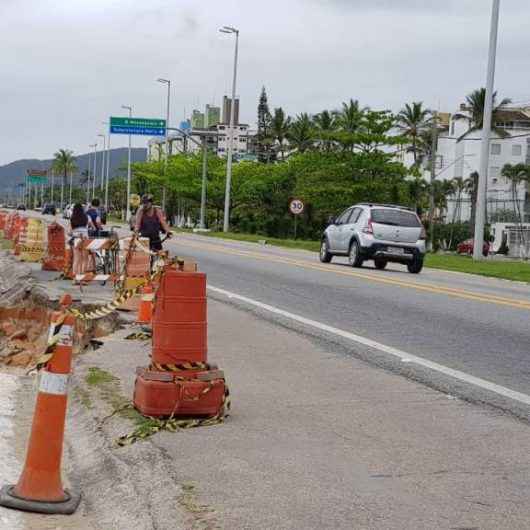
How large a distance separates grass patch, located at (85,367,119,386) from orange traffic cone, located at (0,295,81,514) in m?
2.93

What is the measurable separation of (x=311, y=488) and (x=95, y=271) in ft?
48.7

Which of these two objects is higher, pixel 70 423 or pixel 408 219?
pixel 408 219

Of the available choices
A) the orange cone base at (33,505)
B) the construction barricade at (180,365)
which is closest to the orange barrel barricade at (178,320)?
the construction barricade at (180,365)

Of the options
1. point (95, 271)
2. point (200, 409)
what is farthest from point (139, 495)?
point (95, 271)

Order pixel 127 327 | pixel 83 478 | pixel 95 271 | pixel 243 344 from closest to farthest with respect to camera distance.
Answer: pixel 83 478 < pixel 243 344 < pixel 127 327 < pixel 95 271

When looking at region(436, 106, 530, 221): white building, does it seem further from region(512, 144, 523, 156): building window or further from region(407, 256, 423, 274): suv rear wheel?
region(407, 256, 423, 274): suv rear wheel

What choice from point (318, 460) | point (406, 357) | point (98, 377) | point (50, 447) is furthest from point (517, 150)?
point (50, 447)

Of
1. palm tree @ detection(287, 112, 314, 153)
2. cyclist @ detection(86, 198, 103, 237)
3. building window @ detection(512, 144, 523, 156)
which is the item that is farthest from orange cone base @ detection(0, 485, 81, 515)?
building window @ detection(512, 144, 523, 156)

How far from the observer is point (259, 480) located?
562cm

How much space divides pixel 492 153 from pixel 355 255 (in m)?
89.2

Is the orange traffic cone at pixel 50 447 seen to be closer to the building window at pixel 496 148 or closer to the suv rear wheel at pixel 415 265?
the suv rear wheel at pixel 415 265

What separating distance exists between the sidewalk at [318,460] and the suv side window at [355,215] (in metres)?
17.2

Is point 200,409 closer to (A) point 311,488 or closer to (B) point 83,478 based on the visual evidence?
(B) point 83,478

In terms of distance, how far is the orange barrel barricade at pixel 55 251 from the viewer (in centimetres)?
2233
